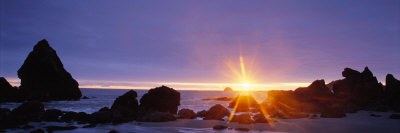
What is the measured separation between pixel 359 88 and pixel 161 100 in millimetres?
50092

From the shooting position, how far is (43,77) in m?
105

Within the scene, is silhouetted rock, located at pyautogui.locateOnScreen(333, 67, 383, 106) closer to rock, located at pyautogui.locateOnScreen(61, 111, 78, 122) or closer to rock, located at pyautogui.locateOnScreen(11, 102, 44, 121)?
rock, located at pyautogui.locateOnScreen(61, 111, 78, 122)

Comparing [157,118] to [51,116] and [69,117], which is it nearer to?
[69,117]

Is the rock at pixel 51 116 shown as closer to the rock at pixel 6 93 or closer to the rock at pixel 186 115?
the rock at pixel 186 115

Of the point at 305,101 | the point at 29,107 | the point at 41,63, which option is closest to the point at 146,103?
the point at 29,107

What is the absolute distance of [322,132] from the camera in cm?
2597

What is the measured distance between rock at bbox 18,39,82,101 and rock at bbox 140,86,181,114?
73653mm

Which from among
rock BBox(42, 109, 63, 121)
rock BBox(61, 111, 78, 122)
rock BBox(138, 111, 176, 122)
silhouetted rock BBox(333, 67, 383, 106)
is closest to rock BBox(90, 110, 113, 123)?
rock BBox(61, 111, 78, 122)

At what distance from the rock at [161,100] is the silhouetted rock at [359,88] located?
41363 millimetres

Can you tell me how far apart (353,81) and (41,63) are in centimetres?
11675

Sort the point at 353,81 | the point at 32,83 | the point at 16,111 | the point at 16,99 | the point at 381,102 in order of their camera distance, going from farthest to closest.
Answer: the point at 32,83 < the point at 16,99 < the point at 353,81 < the point at 381,102 < the point at 16,111

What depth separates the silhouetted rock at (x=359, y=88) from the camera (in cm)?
6025

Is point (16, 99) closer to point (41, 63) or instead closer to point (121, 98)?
point (41, 63)

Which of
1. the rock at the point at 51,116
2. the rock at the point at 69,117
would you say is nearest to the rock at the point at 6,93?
the rock at the point at 51,116
